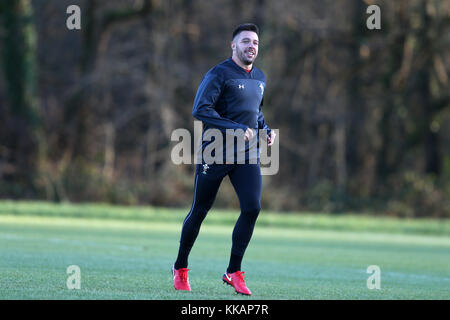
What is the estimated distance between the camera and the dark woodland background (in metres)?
32.2

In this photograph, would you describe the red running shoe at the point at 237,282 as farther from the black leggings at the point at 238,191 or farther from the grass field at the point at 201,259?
the black leggings at the point at 238,191

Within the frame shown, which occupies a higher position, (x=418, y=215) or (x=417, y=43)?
(x=417, y=43)

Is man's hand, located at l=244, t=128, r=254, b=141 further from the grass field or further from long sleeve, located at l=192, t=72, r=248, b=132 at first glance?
the grass field

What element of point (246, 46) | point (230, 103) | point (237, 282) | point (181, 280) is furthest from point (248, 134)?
point (181, 280)

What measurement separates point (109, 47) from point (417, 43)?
13215 mm

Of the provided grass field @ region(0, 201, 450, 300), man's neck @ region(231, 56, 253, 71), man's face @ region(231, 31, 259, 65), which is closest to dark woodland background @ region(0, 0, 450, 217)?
grass field @ region(0, 201, 450, 300)

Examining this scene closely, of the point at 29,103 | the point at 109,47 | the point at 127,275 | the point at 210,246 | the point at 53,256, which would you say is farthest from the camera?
the point at 109,47

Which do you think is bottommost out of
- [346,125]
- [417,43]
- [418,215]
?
[418,215]

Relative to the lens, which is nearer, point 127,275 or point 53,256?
point 127,275

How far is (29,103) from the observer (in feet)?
105

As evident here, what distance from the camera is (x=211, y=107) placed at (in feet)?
27.6
